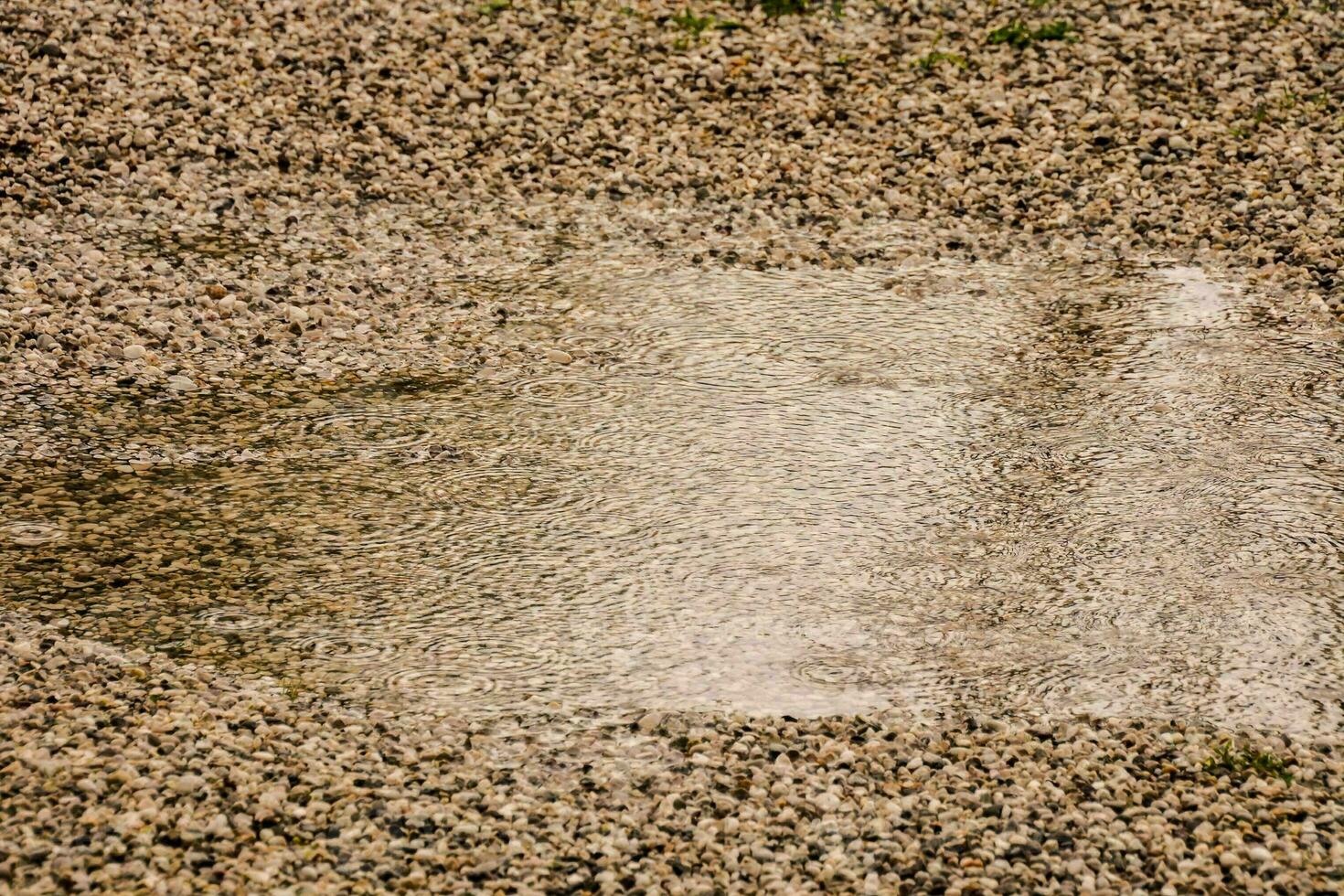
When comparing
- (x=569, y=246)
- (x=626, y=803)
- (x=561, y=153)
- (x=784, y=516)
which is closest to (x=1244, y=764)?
(x=626, y=803)

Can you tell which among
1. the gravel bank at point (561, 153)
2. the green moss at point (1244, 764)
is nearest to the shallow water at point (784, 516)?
the green moss at point (1244, 764)

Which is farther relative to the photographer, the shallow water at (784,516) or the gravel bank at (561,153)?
the gravel bank at (561,153)

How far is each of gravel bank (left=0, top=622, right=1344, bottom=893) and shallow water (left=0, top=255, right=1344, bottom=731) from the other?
0.24m

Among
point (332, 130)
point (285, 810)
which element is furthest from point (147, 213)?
point (285, 810)

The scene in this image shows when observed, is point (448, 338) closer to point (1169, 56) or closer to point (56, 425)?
point (56, 425)

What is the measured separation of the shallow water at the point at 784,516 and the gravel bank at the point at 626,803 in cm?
24

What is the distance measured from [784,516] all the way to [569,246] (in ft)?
8.33

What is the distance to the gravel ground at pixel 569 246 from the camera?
4.13m

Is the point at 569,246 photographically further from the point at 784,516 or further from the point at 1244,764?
the point at 1244,764

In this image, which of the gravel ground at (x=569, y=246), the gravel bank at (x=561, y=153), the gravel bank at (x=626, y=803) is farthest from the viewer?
the gravel bank at (x=561, y=153)

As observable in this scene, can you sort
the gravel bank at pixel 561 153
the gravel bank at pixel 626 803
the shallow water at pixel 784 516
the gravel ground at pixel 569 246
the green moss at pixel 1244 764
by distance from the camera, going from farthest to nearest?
the gravel bank at pixel 561 153 → the shallow water at pixel 784 516 → the green moss at pixel 1244 764 → the gravel ground at pixel 569 246 → the gravel bank at pixel 626 803

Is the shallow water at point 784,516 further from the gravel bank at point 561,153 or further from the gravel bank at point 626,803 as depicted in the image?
the gravel bank at point 561,153

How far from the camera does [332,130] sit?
8.53 m

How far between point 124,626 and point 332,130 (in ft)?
14.0
